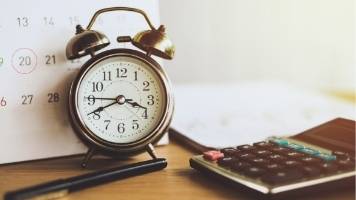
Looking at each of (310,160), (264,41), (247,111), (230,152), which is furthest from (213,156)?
(264,41)

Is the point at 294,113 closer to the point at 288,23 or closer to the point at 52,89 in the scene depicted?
the point at 288,23

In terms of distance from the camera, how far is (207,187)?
618mm

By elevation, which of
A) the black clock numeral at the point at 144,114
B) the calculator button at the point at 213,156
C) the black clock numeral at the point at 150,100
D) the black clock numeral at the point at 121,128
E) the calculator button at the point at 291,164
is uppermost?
the black clock numeral at the point at 150,100

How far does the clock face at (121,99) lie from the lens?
71 cm

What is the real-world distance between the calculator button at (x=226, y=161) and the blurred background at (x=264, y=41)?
0.49m

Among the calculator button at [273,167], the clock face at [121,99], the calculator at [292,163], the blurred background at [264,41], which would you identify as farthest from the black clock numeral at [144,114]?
the blurred background at [264,41]

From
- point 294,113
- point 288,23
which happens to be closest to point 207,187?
point 294,113

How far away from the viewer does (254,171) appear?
1.89ft

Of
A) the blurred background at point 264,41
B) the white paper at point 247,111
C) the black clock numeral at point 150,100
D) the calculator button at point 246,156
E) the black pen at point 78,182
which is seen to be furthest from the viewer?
the blurred background at point 264,41

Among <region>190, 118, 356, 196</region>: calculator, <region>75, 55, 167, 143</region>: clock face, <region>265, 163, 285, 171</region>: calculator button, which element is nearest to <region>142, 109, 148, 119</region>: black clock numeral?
<region>75, 55, 167, 143</region>: clock face

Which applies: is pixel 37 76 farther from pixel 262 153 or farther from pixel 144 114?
pixel 262 153

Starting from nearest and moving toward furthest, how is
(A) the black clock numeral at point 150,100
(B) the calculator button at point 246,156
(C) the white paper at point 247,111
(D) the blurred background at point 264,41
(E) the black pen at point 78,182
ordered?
1. (E) the black pen at point 78,182
2. (B) the calculator button at point 246,156
3. (A) the black clock numeral at point 150,100
4. (C) the white paper at point 247,111
5. (D) the blurred background at point 264,41

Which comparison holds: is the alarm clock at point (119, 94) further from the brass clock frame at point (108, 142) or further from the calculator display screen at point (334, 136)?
the calculator display screen at point (334, 136)

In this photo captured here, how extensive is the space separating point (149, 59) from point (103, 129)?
0.41ft
